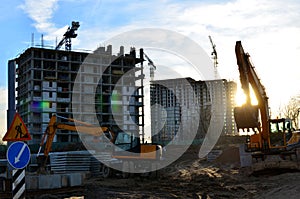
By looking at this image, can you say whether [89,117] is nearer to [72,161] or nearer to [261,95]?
[72,161]

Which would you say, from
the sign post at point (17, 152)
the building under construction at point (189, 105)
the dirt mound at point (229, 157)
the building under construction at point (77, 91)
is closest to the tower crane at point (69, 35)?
the building under construction at point (77, 91)

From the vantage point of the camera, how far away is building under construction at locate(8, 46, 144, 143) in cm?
7900

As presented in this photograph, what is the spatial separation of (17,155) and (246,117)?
1302 cm

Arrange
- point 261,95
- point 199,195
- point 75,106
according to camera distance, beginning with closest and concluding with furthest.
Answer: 1. point 199,195
2. point 261,95
3. point 75,106

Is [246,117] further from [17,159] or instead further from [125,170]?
[17,159]

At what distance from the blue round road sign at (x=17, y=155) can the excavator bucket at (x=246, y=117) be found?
12634 mm

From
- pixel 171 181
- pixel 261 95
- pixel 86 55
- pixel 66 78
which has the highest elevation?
pixel 86 55

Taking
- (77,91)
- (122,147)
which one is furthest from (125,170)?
(77,91)

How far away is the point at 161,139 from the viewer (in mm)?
61781

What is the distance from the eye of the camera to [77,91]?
82.0 m

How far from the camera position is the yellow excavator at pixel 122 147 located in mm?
21031

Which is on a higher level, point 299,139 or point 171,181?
point 299,139

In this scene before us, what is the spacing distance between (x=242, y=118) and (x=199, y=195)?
19.7ft

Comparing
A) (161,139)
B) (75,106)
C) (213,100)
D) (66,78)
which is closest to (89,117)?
(75,106)
